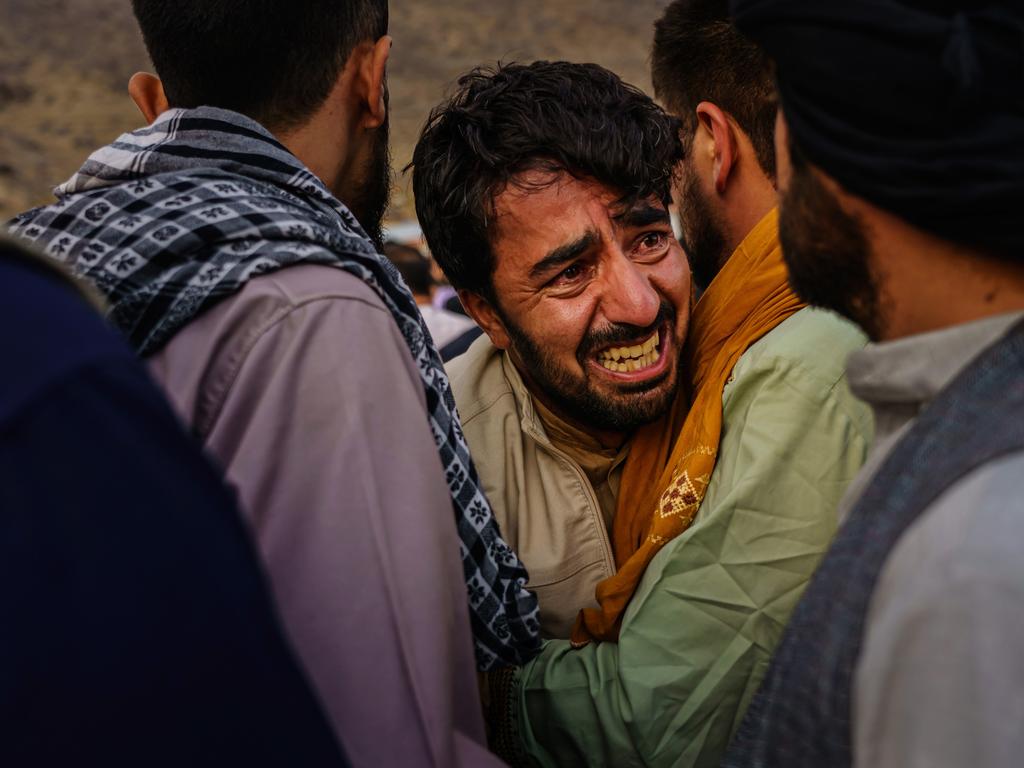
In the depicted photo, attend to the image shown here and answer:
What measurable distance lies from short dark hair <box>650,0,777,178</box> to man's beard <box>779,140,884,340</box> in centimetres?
110

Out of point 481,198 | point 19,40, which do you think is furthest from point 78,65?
point 481,198

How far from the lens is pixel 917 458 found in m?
1.25

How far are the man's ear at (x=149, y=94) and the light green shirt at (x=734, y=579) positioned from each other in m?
1.27

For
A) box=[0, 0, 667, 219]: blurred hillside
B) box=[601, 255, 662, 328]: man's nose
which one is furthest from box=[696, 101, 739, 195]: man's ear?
box=[0, 0, 667, 219]: blurred hillside

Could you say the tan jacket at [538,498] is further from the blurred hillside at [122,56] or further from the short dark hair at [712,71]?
the blurred hillside at [122,56]

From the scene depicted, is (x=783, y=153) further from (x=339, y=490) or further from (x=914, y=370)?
(x=339, y=490)

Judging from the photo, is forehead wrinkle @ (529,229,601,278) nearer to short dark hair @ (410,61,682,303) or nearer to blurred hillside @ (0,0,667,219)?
short dark hair @ (410,61,682,303)

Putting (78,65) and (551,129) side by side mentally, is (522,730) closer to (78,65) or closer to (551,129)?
(551,129)

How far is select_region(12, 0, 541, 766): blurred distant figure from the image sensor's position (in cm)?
150

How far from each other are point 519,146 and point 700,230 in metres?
0.52

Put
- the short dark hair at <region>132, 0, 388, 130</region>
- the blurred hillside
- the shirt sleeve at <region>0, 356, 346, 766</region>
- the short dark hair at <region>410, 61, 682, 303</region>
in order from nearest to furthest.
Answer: the shirt sleeve at <region>0, 356, 346, 766</region> → the short dark hair at <region>132, 0, 388, 130</region> → the short dark hair at <region>410, 61, 682, 303</region> → the blurred hillside

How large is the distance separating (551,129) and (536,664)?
3.91ft

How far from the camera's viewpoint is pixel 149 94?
6.93 ft

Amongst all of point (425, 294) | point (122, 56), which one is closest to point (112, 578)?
point (425, 294)
